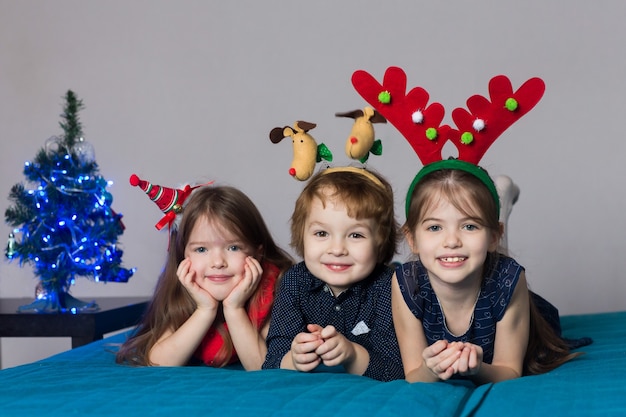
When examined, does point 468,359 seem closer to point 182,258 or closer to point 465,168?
point 465,168

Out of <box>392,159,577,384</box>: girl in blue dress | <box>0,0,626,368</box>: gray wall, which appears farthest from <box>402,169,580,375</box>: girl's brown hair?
<box>0,0,626,368</box>: gray wall

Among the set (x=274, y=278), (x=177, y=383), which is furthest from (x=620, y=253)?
(x=177, y=383)

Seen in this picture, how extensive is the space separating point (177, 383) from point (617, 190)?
2.62 meters

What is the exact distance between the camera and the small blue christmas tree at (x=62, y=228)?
2.47 m

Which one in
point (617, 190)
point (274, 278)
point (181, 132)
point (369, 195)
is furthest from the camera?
point (181, 132)

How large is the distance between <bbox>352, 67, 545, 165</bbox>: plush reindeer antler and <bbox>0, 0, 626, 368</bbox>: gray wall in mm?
1914

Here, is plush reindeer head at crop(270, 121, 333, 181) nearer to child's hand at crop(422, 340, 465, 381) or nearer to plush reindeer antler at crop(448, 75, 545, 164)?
plush reindeer antler at crop(448, 75, 545, 164)

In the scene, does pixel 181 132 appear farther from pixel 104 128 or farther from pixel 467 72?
pixel 467 72

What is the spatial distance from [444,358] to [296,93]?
244 centimetres

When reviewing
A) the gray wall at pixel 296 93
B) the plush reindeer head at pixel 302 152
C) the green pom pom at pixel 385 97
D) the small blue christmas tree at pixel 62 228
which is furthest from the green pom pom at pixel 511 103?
the gray wall at pixel 296 93

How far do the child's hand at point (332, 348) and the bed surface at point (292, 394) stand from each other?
2.6 inches

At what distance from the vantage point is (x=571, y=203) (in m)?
3.40

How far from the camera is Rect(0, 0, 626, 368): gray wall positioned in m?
3.37

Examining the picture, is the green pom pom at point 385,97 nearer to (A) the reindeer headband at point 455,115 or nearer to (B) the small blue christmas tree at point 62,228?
(A) the reindeer headband at point 455,115
